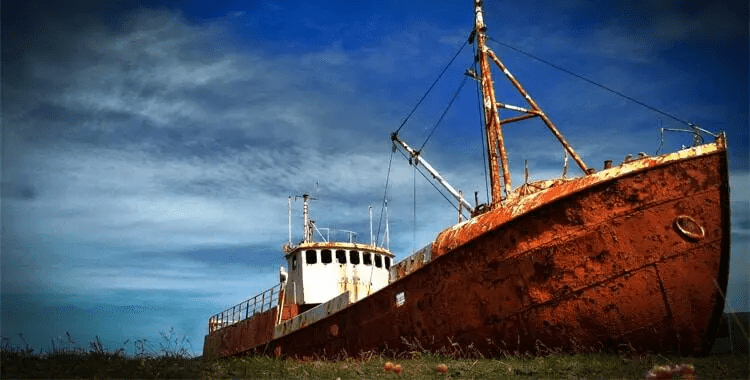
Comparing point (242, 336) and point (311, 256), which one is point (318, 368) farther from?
point (242, 336)

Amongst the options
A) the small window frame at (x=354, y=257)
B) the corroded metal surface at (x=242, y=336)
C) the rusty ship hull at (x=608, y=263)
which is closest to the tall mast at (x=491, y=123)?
the rusty ship hull at (x=608, y=263)

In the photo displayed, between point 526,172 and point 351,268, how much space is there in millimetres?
7530

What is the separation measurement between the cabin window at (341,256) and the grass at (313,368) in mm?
8824

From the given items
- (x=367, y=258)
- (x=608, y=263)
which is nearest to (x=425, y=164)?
(x=367, y=258)

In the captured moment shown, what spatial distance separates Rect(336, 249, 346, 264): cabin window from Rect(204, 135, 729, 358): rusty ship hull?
7.75m

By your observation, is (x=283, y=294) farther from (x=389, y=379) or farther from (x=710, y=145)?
(x=710, y=145)

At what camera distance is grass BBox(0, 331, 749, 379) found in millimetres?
6320

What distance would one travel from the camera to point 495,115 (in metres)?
15.2

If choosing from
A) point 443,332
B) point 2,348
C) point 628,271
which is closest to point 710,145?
point 628,271

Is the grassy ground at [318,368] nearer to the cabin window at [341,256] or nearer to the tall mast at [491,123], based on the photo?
the tall mast at [491,123]

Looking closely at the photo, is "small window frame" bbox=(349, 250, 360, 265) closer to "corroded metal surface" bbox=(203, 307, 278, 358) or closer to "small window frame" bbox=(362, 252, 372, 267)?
"small window frame" bbox=(362, 252, 372, 267)

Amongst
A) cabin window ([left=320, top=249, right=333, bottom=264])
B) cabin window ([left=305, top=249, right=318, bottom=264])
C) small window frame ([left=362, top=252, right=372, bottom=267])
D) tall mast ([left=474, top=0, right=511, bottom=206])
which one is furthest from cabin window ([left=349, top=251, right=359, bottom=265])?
tall mast ([left=474, top=0, right=511, bottom=206])

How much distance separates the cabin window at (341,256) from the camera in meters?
17.8

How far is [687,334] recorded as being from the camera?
29.3 feet
